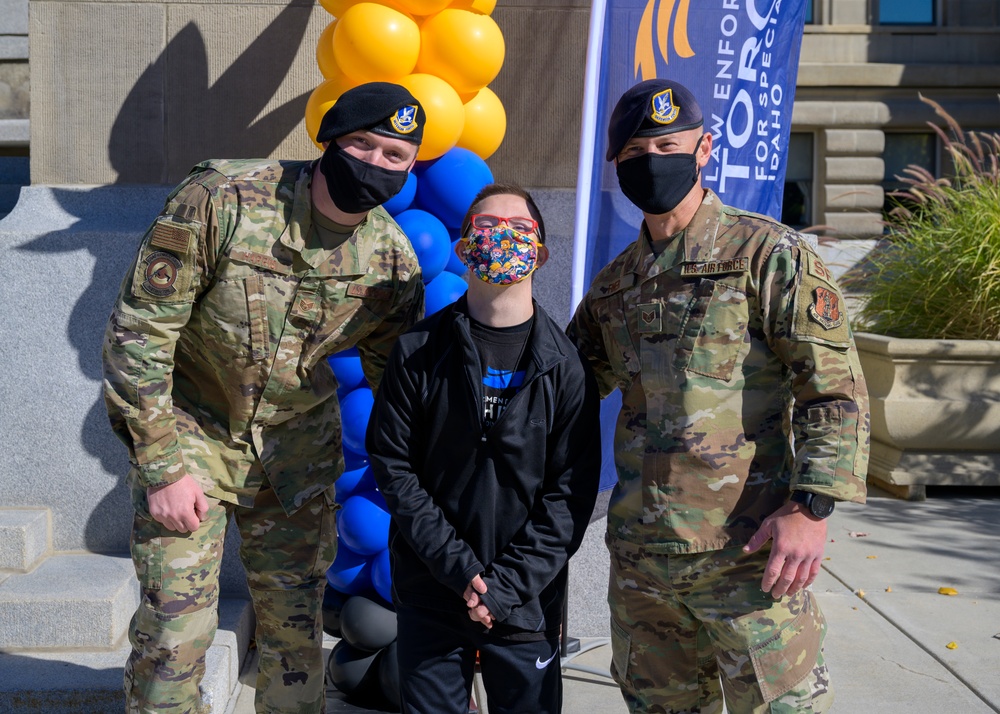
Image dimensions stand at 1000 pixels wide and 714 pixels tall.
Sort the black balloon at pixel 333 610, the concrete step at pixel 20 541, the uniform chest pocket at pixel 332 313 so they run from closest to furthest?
the uniform chest pocket at pixel 332 313, the black balloon at pixel 333 610, the concrete step at pixel 20 541

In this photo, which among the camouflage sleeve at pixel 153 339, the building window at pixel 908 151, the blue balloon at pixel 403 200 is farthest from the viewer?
the building window at pixel 908 151

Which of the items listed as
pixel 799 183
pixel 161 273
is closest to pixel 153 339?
pixel 161 273

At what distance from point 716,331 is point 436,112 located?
1570 mm

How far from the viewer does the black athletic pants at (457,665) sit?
8.03 ft

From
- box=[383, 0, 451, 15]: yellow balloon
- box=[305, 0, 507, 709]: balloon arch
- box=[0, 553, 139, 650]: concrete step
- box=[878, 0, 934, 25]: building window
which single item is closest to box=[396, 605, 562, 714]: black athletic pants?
box=[305, 0, 507, 709]: balloon arch

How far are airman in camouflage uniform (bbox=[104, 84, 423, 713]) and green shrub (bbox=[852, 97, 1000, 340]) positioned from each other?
5.57 m

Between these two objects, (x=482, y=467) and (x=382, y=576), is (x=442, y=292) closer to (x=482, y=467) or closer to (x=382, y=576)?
(x=382, y=576)

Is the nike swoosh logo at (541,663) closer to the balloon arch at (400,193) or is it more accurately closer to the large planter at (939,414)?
the balloon arch at (400,193)

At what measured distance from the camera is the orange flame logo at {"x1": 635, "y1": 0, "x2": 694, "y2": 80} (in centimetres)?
356

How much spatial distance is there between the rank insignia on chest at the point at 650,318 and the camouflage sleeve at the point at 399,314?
2.50ft

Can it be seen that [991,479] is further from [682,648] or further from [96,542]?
[96,542]

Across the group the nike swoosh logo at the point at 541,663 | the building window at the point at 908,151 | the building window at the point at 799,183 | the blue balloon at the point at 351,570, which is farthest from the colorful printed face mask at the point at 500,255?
the building window at the point at 908,151

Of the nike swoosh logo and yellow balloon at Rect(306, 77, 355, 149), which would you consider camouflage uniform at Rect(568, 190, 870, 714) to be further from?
yellow balloon at Rect(306, 77, 355, 149)

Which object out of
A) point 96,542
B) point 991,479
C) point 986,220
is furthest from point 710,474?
point 986,220
